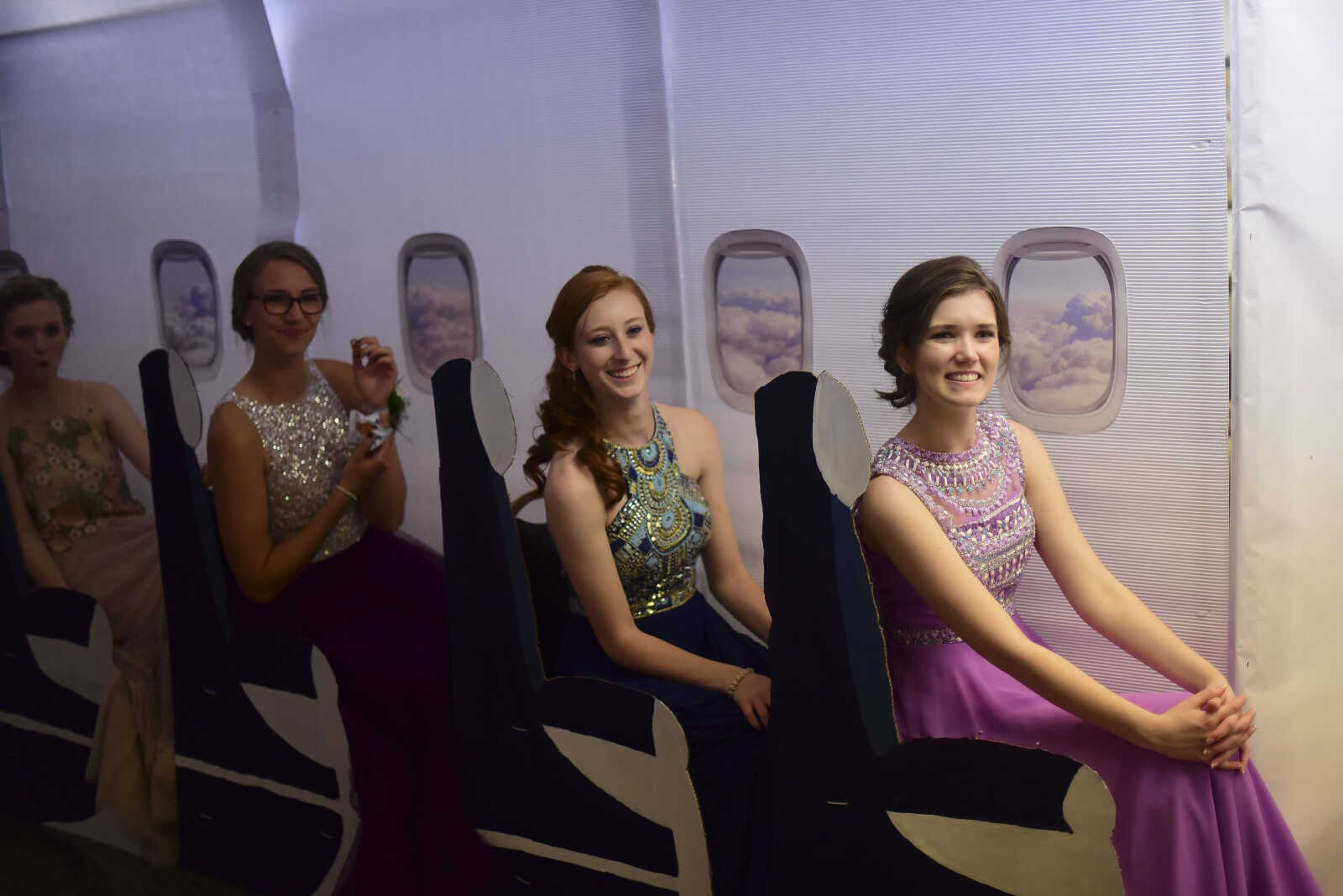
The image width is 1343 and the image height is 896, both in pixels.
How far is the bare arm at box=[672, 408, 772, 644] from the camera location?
1.74 meters

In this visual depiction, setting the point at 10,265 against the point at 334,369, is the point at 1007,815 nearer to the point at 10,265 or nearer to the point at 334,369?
the point at 334,369

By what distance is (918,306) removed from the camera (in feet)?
4.63

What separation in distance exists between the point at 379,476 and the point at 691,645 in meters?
0.77

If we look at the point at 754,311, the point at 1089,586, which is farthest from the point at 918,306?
the point at 1089,586

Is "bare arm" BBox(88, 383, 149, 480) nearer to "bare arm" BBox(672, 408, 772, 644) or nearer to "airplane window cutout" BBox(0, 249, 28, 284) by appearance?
"airplane window cutout" BBox(0, 249, 28, 284)

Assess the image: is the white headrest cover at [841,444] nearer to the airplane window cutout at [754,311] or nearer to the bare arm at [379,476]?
the airplane window cutout at [754,311]

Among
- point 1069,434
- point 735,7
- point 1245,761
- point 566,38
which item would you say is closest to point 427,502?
point 566,38

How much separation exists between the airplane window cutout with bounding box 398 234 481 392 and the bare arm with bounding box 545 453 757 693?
42 cm

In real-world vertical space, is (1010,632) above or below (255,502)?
below

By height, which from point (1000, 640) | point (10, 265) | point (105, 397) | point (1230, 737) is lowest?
point (1230, 737)

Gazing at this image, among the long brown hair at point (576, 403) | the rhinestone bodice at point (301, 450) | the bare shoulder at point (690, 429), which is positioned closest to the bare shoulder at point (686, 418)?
the bare shoulder at point (690, 429)

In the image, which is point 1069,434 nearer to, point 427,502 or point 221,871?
point 427,502

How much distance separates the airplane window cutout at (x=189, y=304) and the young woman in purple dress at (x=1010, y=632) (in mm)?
1541

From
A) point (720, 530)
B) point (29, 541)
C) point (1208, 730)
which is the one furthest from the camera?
point (29, 541)
